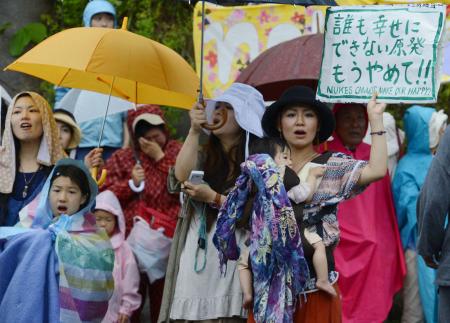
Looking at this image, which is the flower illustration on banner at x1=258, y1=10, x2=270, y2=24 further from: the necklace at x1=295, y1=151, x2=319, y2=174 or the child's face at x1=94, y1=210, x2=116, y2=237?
the necklace at x1=295, y1=151, x2=319, y2=174

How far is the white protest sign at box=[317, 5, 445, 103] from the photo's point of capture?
194 inches

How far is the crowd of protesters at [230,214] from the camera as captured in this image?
4.77m

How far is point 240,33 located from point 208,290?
3191mm

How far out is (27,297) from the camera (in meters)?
5.28

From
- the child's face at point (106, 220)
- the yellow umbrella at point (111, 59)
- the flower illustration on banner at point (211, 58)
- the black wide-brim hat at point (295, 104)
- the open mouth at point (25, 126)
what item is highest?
the flower illustration on banner at point (211, 58)

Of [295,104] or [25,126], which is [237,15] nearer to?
[25,126]

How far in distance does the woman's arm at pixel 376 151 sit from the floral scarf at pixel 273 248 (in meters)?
0.45

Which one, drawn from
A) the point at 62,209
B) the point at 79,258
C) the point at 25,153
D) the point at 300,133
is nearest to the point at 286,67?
the point at 300,133

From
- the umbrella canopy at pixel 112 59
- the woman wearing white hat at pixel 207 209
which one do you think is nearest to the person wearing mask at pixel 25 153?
the umbrella canopy at pixel 112 59

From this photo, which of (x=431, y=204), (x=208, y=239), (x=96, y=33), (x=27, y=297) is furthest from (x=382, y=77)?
(x=27, y=297)

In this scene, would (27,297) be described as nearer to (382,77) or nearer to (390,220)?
(382,77)

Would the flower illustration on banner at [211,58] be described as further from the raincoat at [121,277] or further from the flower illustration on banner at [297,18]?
the raincoat at [121,277]

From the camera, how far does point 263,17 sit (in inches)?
320

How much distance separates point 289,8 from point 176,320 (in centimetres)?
337
